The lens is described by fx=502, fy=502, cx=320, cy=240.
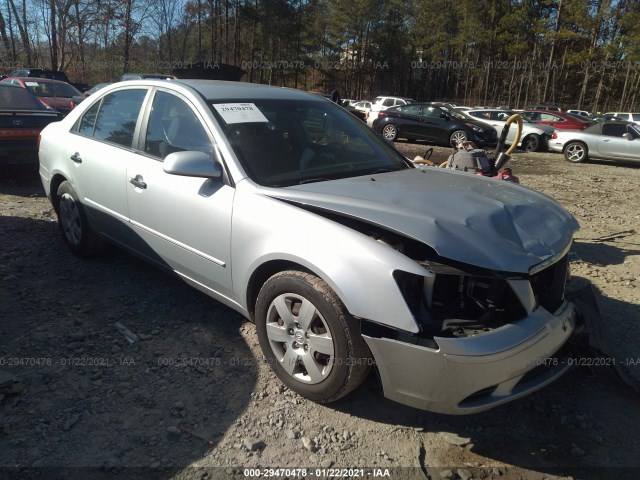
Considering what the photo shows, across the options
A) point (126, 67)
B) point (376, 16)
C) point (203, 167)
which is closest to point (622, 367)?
point (203, 167)

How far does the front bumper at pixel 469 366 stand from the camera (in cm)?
216

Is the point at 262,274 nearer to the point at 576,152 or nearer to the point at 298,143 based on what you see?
the point at 298,143

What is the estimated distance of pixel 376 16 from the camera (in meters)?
46.6

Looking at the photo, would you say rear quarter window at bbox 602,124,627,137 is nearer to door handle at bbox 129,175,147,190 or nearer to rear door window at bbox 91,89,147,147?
rear door window at bbox 91,89,147,147

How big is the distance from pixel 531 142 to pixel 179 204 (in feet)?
52.8

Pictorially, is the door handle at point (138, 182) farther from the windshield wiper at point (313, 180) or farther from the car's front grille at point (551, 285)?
the car's front grille at point (551, 285)

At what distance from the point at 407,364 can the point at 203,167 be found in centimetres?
159

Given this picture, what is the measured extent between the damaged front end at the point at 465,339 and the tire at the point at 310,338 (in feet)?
0.42

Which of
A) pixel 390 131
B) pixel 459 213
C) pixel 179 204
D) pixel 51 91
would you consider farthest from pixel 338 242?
pixel 390 131

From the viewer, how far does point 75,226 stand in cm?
447

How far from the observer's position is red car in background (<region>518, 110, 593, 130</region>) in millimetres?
18109

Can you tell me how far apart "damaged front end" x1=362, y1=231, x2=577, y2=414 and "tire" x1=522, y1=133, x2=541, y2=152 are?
1577 centimetres

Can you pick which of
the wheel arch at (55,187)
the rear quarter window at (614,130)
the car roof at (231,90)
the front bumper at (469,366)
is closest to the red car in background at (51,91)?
the wheel arch at (55,187)

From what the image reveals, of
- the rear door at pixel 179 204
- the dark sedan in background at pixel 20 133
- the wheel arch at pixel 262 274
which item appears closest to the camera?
the wheel arch at pixel 262 274
